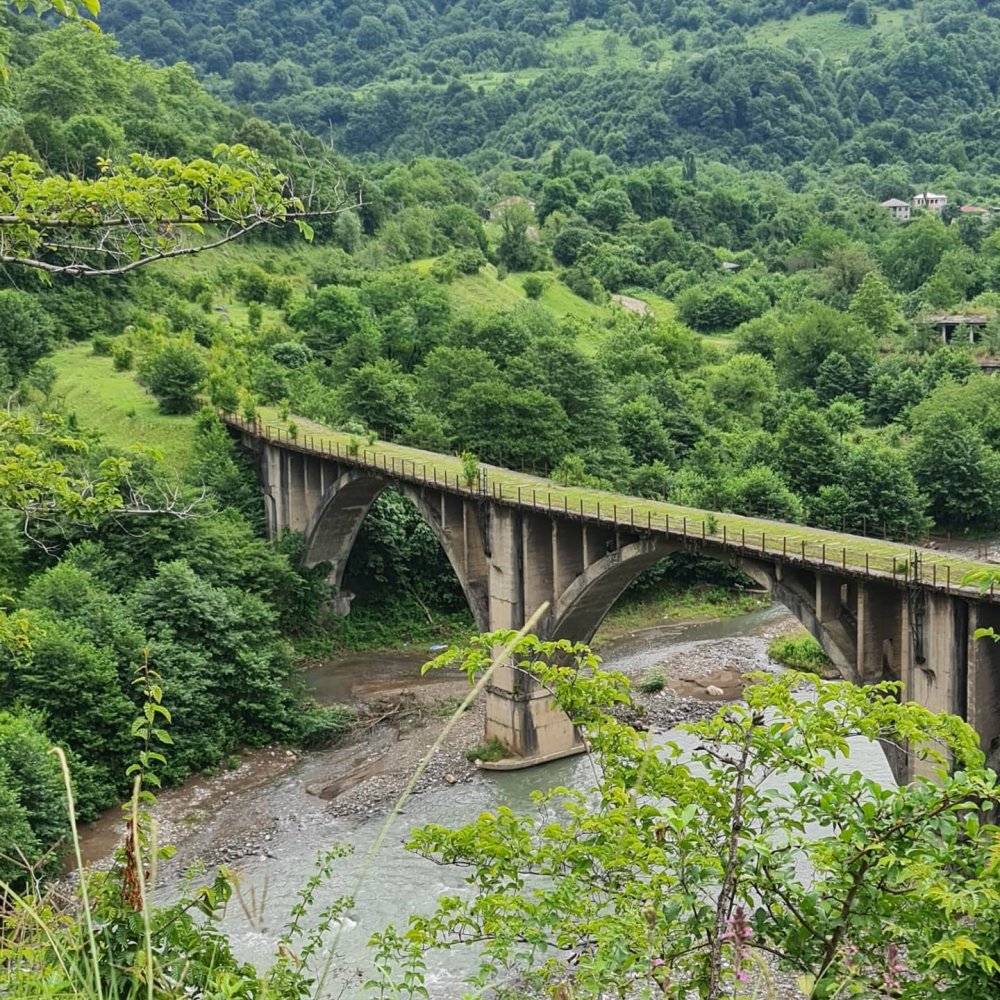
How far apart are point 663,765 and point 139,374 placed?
191 feet

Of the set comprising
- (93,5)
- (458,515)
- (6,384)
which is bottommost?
(458,515)

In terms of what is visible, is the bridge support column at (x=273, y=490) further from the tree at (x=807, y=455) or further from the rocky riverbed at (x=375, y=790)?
the tree at (x=807, y=455)

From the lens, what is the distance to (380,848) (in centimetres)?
2197

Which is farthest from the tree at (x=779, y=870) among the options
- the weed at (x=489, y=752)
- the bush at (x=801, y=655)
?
the bush at (x=801, y=655)

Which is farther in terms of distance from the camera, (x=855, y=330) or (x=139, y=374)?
(x=855, y=330)

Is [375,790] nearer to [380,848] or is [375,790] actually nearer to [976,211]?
[380,848]

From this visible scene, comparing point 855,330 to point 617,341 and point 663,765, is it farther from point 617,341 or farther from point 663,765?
point 663,765

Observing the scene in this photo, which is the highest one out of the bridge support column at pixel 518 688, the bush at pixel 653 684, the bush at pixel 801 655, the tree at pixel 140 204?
the tree at pixel 140 204

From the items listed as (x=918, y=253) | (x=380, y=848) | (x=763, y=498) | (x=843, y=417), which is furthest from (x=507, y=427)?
(x=918, y=253)

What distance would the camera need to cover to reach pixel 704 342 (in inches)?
3784

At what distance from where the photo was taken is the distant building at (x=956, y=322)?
9006 cm

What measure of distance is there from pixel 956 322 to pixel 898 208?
62.3 metres

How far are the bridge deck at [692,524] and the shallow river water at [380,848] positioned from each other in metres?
6.59

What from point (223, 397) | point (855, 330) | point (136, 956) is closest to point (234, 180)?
point (136, 956)
